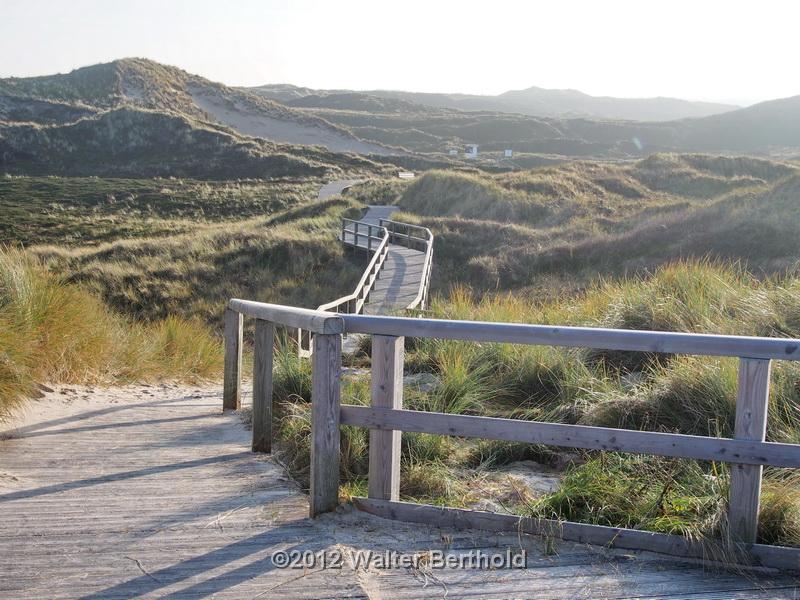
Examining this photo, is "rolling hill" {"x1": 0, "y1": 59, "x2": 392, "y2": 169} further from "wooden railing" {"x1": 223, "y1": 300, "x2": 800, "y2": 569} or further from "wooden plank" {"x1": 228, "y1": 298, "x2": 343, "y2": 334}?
"wooden railing" {"x1": 223, "y1": 300, "x2": 800, "y2": 569}

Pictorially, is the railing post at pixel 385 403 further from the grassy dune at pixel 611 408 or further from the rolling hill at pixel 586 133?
the rolling hill at pixel 586 133

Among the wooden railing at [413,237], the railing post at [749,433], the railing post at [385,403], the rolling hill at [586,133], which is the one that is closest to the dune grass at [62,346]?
the railing post at [385,403]

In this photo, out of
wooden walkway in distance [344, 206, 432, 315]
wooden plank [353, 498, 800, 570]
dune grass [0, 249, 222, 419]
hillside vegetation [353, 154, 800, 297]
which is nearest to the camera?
wooden plank [353, 498, 800, 570]

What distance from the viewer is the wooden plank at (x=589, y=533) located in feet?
11.0

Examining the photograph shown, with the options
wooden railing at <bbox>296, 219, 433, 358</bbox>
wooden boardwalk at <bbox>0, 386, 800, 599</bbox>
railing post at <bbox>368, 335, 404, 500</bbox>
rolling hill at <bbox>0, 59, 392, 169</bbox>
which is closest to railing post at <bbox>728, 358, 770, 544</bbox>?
wooden boardwalk at <bbox>0, 386, 800, 599</bbox>

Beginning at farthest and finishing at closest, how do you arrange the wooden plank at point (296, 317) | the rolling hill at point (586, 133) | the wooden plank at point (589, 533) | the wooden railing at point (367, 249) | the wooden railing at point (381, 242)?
the rolling hill at point (586, 133), the wooden railing at point (381, 242), the wooden railing at point (367, 249), the wooden plank at point (296, 317), the wooden plank at point (589, 533)

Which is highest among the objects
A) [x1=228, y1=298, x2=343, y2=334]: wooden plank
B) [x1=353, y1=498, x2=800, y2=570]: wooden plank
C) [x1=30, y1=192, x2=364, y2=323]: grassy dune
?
[x1=228, y1=298, x2=343, y2=334]: wooden plank

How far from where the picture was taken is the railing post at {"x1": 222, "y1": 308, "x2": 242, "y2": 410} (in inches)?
274

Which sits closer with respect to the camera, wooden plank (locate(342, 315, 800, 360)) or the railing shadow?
wooden plank (locate(342, 315, 800, 360))

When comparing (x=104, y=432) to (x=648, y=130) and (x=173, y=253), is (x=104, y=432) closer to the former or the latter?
(x=173, y=253)

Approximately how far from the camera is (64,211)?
43.0 m

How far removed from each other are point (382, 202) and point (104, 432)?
1528 inches

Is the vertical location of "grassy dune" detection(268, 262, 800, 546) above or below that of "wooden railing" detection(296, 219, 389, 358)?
above

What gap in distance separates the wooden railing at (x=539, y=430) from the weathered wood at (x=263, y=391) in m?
1.18
